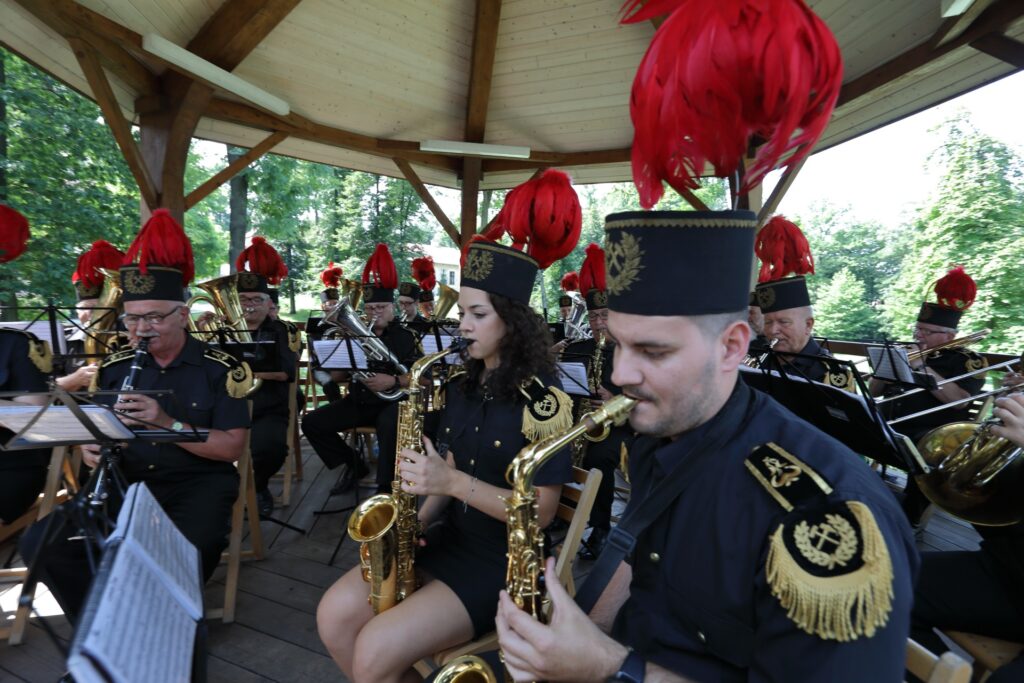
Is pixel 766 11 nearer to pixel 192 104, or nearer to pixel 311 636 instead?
pixel 311 636

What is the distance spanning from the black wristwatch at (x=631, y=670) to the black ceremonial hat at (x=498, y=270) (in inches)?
61.3

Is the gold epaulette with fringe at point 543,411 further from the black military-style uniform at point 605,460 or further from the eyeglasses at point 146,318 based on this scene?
the eyeglasses at point 146,318

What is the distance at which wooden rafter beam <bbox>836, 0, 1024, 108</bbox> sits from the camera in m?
4.19

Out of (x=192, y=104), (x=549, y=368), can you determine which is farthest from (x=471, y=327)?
(x=192, y=104)

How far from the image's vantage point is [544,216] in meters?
2.67

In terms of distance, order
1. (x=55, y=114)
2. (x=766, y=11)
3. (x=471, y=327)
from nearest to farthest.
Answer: (x=766, y=11), (x=471, y=327), (x=55, y=114)

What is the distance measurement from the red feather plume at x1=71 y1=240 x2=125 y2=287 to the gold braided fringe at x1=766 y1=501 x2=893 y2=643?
20.9 ft

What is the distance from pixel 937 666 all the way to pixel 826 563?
36 centimetres

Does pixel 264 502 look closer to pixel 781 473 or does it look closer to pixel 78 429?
pixel 78 429

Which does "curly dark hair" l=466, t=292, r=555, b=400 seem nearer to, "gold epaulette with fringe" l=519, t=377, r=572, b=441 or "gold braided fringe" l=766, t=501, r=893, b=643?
"gold epaulette with fringe" l=519, t=377, r=572, b=441

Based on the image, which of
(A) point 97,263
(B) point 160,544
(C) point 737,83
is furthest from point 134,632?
(A) point 97,263

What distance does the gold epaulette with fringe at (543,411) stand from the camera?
6.86ft

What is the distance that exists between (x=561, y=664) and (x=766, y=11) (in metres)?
1.50

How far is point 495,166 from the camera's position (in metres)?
8.74
